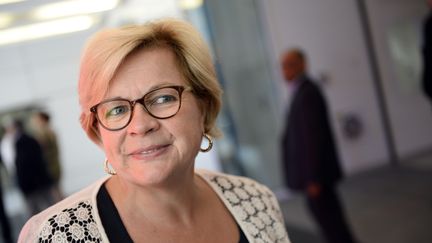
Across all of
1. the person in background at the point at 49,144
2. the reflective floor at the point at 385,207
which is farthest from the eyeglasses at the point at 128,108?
the person in background at the point at 49,144

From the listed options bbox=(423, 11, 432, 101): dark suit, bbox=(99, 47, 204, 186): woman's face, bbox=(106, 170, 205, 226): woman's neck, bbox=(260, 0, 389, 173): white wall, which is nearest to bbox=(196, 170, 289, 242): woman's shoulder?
bbox=(106, 170, 205, 226): woman's neck

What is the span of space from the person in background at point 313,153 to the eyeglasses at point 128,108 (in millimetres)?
2222

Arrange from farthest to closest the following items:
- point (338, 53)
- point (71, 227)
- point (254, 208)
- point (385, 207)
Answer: point (338, 53)
point (385, 207)
point (254, 208)
point (71, 227)

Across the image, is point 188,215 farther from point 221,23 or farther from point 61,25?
point 221,23

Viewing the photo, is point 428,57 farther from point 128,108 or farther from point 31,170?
point 31,170

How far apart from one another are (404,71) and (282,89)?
1377 mm

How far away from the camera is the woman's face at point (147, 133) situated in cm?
101

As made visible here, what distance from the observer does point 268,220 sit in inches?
51.9

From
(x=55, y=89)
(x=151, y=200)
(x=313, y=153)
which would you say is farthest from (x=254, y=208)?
(x=55, y=89)

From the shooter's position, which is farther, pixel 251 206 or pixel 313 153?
pixel 313 153

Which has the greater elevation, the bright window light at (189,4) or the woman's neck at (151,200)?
the bright window light at (189,4)

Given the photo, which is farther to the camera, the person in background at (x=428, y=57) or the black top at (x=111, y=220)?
the person in background at (x=428, y=57)

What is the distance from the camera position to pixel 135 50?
3.41ft

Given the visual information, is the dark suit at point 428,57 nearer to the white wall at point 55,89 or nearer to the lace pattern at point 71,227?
the lace pattern at point 71,227
